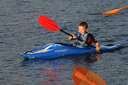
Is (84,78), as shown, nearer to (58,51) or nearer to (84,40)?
(58,51)

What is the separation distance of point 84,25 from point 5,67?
128 inches

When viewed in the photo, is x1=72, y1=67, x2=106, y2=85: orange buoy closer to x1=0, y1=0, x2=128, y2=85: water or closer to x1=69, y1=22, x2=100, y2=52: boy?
x1=0, y1=0, x2=128, y2=85: water

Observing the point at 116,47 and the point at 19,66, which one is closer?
the point at 19,66

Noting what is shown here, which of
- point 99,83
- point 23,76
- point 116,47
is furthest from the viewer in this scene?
point 116,47

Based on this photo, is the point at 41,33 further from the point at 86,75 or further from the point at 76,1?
the point at 86,75

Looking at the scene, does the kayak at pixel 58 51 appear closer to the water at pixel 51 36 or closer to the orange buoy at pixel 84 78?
the water at pixel 51 36

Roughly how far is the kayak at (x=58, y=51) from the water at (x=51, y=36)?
24 cm

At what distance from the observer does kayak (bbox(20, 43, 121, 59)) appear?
19.6 meters

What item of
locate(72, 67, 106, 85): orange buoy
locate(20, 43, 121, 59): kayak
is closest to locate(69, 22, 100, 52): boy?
locate(20, 43, 121, 59): kayak

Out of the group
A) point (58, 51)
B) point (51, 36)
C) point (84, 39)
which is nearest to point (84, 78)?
point (58, 51)

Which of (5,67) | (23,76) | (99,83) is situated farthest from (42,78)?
(99,83)

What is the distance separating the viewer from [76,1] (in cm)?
3212

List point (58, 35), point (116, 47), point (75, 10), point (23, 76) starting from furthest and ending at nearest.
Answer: point (75, 10)
point (58, 35)
point (116, 47)
point (23, 76)

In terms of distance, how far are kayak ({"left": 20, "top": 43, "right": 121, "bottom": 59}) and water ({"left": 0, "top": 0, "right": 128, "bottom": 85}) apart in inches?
9.4
